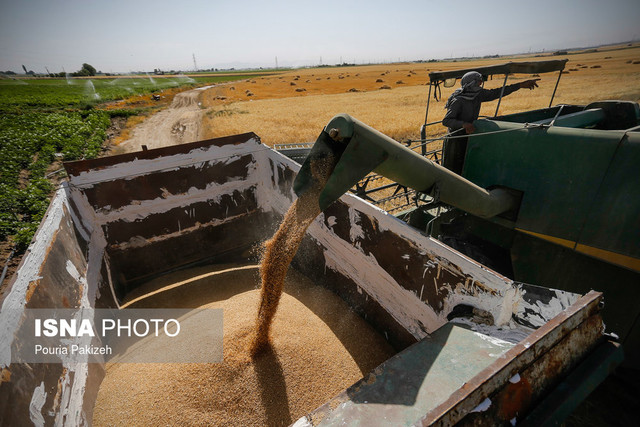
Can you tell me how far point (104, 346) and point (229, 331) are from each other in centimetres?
135

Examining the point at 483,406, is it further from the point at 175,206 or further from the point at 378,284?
the point at 175,206

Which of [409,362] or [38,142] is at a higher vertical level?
[409,362]

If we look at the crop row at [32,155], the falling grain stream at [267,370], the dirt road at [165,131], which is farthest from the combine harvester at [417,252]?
the dirt road at [165,131]

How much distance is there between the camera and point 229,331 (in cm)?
320

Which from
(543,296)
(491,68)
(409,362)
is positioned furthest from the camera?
(491,68)

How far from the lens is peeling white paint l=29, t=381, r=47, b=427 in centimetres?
169

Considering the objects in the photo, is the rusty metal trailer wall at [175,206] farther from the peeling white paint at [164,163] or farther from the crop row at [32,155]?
the crop row at [32,155]

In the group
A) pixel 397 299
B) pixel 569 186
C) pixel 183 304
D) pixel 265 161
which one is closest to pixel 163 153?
pixel 265 161

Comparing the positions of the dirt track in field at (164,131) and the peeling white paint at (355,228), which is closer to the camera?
the peeling white paint at (355,228)

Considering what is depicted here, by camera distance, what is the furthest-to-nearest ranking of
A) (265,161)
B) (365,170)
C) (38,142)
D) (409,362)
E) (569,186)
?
(38,142) < (265,161) < (569,186) < (365,170) < (409,362)

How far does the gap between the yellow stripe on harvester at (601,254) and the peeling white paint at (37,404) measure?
14.3 feet

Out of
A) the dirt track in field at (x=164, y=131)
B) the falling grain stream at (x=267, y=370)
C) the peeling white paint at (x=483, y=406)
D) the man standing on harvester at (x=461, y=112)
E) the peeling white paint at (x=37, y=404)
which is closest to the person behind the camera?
the peeling white paint at (x=483, y=406)

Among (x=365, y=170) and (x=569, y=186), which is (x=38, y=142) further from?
(x=569, y=186)

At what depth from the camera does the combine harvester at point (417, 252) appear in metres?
1.56
